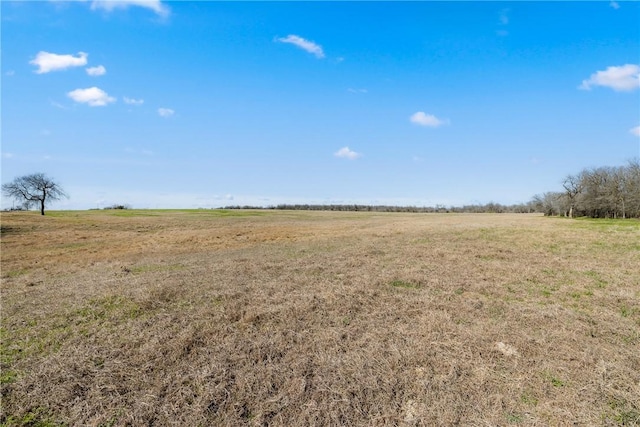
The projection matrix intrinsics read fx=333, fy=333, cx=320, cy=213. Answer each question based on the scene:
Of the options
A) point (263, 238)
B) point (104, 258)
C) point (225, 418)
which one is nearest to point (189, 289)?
point (225, 418)

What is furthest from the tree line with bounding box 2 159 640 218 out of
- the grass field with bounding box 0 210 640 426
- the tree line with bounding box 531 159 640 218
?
the grass field with bounding box 0 210 640 426

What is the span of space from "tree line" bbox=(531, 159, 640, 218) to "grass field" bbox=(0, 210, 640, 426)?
69285 millimetres

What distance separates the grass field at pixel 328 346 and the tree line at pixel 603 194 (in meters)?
69.3

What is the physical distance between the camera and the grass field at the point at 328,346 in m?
5.70

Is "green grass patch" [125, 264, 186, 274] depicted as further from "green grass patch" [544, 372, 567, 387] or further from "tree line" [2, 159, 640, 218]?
"tree line" [2, 159, 640, 218]

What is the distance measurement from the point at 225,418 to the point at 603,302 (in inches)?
459

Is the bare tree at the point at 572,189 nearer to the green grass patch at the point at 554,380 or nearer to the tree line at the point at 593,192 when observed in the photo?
the tree line at the point at 593,192

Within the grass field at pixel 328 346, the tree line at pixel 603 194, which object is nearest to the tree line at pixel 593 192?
the tree line at pixel 603 194

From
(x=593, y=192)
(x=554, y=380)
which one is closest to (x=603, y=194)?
(x=593, y=192)

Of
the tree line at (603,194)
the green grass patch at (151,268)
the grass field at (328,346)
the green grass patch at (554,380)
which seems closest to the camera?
the grass field at (328,346)

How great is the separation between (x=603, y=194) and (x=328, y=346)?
88306mm

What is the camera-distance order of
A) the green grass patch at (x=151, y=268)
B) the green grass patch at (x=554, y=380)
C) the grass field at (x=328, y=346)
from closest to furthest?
the grass field at (x=328, y=346) < the green grass patch at (x=554, y=380) < the green grass patch at (x=151, y=268)

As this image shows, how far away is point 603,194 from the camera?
235ft

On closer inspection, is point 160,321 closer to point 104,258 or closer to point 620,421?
point 620,421
